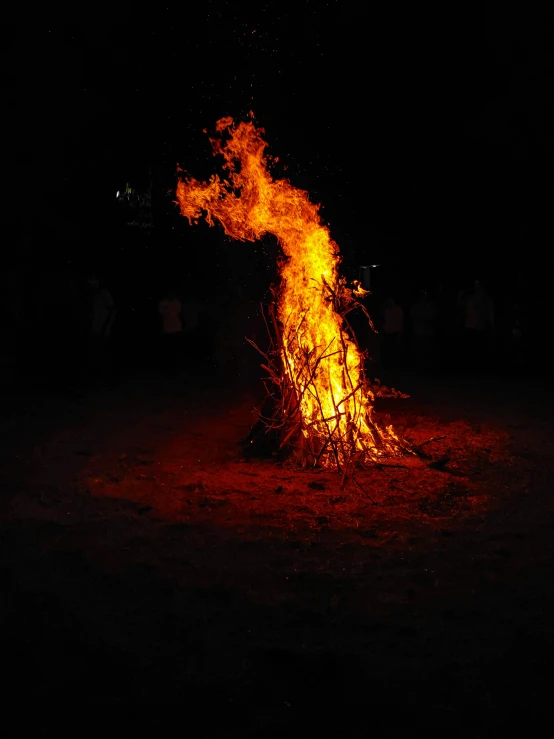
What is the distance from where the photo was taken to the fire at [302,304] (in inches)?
285

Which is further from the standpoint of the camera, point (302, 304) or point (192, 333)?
point (192, 333)

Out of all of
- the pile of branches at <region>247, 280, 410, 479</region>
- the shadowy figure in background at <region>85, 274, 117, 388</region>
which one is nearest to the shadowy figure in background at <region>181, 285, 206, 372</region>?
the shadowy figure in background at <region>85, 274, 117, 388</region>

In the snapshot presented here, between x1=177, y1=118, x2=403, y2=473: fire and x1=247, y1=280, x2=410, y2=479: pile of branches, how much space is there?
1 centimetres

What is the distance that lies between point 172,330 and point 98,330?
4.78 ft

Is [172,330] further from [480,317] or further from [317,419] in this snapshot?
[317,419]

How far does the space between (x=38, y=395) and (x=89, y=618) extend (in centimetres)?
746

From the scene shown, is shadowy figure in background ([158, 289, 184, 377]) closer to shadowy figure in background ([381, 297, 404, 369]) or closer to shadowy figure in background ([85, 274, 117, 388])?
shadowy figure in background ([85, 274, 117, 388])

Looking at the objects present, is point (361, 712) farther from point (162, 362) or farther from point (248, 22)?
point (162, 362)

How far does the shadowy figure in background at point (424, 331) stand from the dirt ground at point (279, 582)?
512 centimetres

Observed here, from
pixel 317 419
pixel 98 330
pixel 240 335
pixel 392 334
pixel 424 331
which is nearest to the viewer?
pixel 317 419

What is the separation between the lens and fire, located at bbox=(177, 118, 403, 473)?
725 centimetres

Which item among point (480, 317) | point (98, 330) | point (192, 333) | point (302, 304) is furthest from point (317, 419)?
point (192, 333)

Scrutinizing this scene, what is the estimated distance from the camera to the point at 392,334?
1402 cm

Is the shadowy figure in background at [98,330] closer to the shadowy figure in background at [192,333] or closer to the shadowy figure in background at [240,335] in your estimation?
the shadowy figure in background at [192,333]
